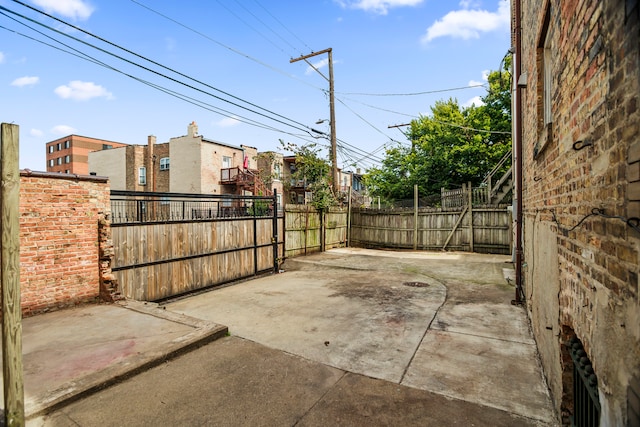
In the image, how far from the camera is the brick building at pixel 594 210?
1.29m

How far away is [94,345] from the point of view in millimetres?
4031

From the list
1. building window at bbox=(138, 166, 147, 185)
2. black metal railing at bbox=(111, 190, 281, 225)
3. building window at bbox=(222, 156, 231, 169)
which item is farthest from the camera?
building window at bbox=(138, 166, 147, 185)

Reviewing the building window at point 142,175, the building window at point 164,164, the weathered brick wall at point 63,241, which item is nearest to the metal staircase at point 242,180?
the building window at point 164,164

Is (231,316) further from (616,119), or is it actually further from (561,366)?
(616,119)

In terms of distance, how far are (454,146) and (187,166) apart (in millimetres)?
18410

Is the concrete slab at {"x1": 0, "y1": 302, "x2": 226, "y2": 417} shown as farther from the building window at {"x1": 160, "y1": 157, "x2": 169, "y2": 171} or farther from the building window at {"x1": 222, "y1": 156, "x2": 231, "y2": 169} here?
the building window at {"x1": 160, "y1": 157, "x2": 169, "y2": 171}

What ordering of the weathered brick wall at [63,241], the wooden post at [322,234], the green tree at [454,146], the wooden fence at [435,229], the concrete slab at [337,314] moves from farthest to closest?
1. the green tree at [454,146]
2. the wooden post at [322,234]
3. the wooden fence at [435,229]
4. the weathered brick wall at [63,241]
5. the concrete slab at [337,314]

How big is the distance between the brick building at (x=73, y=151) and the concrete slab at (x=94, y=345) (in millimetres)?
50370

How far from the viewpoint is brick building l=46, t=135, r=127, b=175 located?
47844 mm

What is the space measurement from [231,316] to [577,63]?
5.48 m

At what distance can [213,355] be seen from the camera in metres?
4.05

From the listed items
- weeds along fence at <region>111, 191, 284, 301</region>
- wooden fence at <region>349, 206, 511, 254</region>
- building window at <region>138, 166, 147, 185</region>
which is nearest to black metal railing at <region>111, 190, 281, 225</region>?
weeds along fence at <region>111, 191, 284, 301</region>

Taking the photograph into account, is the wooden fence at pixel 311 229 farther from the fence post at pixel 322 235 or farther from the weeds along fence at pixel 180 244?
the weeds along fence at pixel 180 244

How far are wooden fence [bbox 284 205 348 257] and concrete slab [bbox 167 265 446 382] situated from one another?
338cm
